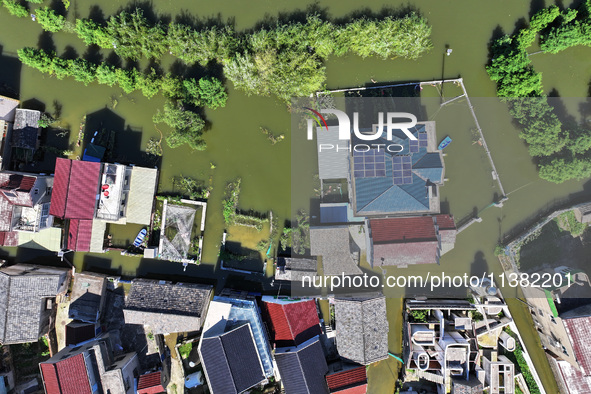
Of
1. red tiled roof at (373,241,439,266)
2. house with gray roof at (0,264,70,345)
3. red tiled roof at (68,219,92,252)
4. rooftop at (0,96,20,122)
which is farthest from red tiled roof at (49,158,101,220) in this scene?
red tiled roof at (373,241,439,266)

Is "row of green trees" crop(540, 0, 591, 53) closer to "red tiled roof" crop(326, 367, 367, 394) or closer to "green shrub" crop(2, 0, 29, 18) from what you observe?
"red tiled roof" crop(326, 367, 367, 394)

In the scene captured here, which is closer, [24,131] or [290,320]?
[290,320]

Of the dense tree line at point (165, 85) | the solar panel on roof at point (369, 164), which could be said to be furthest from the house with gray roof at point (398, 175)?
the dense tree line at point (165, 85)

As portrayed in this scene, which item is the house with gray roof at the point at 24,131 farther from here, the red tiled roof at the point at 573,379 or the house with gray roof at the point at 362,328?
the red tiled roof at the point at 573,379

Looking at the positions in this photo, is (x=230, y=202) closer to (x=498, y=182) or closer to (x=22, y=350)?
(x=22, y=350)

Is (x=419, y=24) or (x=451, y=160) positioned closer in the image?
(x=419, y=24)

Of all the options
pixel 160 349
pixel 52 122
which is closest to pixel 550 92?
pixel 160 349

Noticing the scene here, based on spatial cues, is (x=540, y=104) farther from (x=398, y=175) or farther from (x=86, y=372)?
(x=86, y=372)

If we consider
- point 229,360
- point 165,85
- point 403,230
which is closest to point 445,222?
point 403,230
